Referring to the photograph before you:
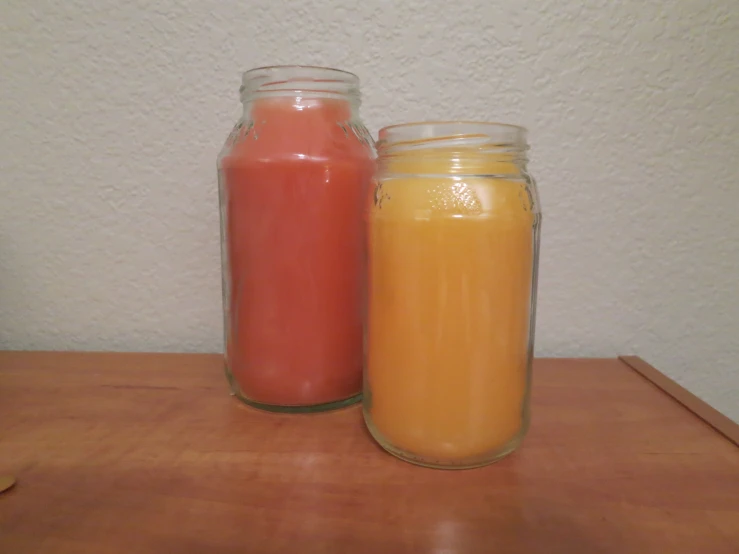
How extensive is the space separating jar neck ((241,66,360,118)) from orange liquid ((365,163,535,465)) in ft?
0.40

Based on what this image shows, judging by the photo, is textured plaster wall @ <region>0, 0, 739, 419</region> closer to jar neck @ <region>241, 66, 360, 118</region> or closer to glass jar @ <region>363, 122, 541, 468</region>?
jar neck @ <region>241, 66, 360, 118</region>

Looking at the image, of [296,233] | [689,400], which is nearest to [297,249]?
[296,233]

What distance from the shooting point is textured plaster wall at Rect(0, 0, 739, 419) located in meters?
0.60

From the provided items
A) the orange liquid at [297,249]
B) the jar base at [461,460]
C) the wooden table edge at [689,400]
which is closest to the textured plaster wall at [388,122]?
the wooden table edge at [689,400]

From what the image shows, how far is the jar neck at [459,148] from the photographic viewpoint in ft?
1.26

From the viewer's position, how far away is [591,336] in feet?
2.21

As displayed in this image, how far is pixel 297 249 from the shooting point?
0.46 m

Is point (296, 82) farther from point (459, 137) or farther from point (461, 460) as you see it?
point (461, 460)

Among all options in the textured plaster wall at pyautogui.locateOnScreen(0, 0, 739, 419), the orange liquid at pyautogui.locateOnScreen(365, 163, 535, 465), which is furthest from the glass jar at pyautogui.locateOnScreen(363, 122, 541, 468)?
the textured plaster wall at pyautogui.locateOnScreen(0, 0, 739, 419)

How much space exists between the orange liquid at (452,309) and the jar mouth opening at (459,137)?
0.02 m

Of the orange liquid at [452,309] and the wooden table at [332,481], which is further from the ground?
the orange liquid at [452,309]

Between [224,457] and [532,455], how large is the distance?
0.24 m

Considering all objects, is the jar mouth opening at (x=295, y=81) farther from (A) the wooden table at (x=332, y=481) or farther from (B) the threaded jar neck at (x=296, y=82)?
(A) the wooden table at (x=332, y=481)

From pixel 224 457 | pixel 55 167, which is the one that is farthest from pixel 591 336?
pixel 55 167
